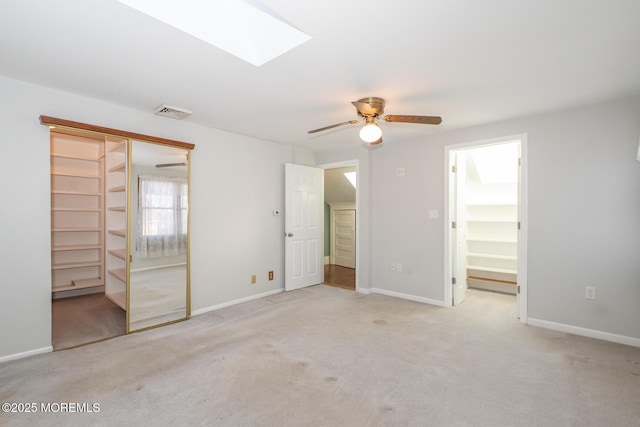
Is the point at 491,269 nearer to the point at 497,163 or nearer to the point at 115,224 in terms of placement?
the point at 497,163

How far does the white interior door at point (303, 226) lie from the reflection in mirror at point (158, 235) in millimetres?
1569

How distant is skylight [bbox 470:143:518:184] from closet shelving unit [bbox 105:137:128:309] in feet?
16.0

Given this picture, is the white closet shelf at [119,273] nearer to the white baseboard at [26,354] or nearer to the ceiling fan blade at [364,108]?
the white baseboard at [26,354]

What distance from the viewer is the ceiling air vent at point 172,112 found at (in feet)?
9.95

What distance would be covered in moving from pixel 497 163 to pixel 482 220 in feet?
3.06

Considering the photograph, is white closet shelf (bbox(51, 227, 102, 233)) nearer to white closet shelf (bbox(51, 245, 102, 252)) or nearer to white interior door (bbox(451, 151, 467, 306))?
white closet shelf (bbox(51, 245, 102, 252))

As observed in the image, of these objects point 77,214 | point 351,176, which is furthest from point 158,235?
point 351,176

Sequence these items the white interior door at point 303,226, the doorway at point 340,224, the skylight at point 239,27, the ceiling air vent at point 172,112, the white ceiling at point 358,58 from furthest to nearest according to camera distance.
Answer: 1. the doorway at point 340,224
2. the white interior door at point 303,226
3. the ceiling air vent at point 172,112
4. the skylight at point 239,27
5. the white ceiling at point 358,58

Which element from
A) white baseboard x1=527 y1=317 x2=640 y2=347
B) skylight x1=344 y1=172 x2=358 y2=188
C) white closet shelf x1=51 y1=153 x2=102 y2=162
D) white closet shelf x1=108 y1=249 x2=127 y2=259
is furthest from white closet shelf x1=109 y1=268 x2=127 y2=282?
white baseboard x1=527 y1=317 x2=640 y2=347

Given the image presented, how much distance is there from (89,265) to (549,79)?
590 centimetres

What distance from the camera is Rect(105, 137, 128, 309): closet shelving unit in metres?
3.58

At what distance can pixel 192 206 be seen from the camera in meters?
3.58

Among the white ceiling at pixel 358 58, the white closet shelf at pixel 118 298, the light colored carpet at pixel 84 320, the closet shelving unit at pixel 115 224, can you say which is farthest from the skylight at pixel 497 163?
the light colored carpet at pixel 84 320

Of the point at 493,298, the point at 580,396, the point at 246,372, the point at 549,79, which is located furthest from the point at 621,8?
the point at 493,298
